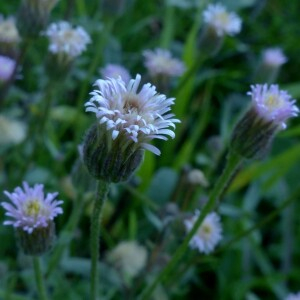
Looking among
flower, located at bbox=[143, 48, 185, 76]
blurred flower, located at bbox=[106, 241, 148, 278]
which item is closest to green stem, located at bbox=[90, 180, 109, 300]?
blurred flower, located at bbox=[106, 241, 148, 278]

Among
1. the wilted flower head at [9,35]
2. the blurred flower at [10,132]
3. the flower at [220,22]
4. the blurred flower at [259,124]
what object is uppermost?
the flower at [220,22]

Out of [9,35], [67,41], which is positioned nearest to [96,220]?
[67,41]

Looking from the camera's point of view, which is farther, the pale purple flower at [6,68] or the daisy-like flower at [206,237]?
the pale purple flower at [6,68]

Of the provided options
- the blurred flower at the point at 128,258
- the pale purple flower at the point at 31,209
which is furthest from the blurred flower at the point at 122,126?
the blurred flower at the point at 128,258

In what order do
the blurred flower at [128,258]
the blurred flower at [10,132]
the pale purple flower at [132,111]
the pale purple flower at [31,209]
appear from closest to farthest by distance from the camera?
the pale purple flower at [132,111] < the pale purple flower at [31,209] < the blurred flower at [128,258] < the blurred flower at [10,132]

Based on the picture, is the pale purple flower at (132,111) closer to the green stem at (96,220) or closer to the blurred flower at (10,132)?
the green stem at (96,220)

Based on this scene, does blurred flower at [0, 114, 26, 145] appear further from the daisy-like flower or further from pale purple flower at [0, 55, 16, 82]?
the daisy-like flower

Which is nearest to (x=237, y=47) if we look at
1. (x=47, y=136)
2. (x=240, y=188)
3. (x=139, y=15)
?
(x=139, y=15)
